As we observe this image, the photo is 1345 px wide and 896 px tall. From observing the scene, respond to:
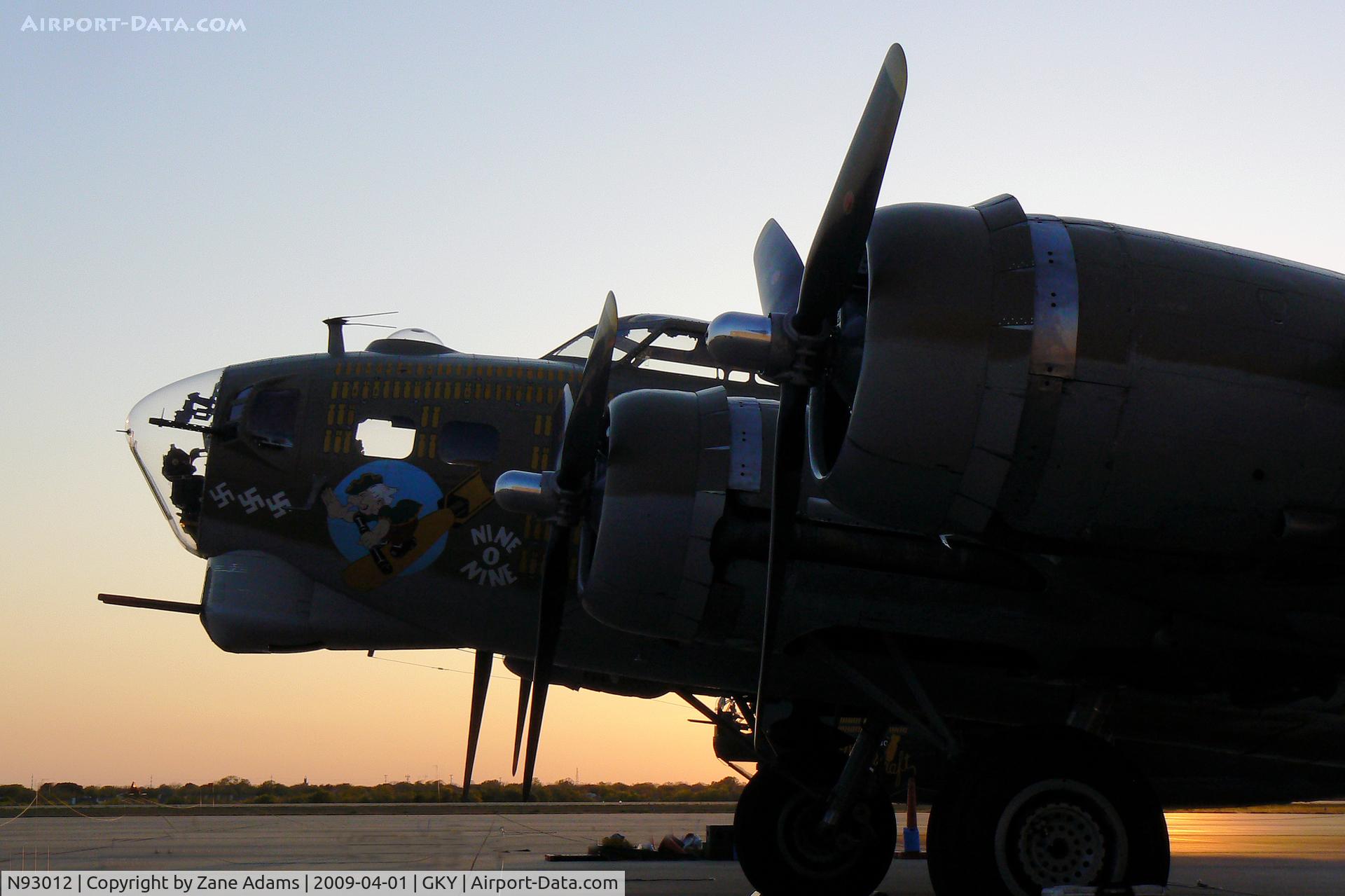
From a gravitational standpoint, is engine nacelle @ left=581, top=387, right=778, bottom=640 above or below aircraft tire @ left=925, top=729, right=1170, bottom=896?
above

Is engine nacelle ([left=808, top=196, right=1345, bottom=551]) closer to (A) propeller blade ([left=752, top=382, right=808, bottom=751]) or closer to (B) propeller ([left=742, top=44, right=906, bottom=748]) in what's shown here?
(B) propeller ([left=742, top=44, right=906, bottom=748])

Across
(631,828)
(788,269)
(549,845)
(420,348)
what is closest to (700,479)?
(788,269)

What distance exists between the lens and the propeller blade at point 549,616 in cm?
1061

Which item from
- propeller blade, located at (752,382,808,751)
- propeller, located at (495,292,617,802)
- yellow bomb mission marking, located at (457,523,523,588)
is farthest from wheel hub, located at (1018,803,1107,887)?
yellow bomb mission marking, located at (457,523,523,588)

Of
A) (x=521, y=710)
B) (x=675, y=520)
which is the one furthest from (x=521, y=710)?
(x=675, y=520)

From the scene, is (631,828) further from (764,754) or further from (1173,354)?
(1173,354)

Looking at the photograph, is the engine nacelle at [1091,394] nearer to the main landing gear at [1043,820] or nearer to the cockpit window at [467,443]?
the main landing gear at [1043,820]

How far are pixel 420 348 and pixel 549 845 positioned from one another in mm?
10349

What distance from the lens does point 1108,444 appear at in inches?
275

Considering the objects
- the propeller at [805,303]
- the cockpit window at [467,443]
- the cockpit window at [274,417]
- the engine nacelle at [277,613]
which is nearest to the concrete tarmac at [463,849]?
the engine nacelle at [277,613]

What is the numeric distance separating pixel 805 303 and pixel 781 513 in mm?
1422

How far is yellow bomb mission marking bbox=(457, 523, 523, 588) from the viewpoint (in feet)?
37.8

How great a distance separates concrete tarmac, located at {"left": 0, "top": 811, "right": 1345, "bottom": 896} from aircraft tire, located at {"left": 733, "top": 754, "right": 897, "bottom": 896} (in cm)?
41

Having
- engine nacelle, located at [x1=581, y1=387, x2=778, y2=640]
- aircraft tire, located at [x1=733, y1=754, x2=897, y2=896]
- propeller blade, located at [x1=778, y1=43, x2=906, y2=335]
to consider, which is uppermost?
propeller blade, located at [x1=778, y1=43, x2=906, y2=335]
